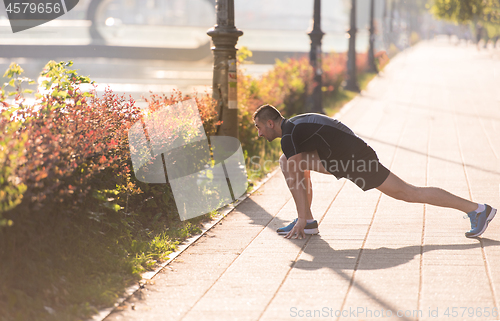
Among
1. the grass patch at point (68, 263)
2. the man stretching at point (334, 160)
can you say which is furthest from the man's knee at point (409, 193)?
the grass patch at point (68, 263)

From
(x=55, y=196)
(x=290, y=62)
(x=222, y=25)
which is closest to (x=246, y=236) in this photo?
(x=55, y=196)

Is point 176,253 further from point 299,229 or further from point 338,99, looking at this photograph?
point 338,99

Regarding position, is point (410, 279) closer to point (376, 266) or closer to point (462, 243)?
point (376, 266)

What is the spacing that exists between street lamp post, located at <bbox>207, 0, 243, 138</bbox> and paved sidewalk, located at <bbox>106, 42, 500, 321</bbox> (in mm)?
1071

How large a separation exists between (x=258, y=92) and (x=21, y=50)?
14.0 feet

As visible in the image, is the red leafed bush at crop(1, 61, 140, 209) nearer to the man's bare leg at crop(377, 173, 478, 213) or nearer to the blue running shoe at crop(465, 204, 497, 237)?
the man's bare leg at crop(377, 173, 478, 213)

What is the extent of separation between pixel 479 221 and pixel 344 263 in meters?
1.40

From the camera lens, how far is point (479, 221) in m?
4.88

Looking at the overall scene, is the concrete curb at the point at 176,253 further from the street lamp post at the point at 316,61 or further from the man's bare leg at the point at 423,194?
the street lamp post at the point at 316,61

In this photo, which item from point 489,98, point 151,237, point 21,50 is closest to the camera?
point 151,237

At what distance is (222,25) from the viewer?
673 cm

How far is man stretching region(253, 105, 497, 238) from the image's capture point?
4.80 metres

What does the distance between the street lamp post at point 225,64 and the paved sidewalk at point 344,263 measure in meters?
1.07

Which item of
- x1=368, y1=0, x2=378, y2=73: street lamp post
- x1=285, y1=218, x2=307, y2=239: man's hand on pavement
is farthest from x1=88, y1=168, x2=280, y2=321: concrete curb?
x1=368, y1=0, x2=378, y2=73: street lamp post
